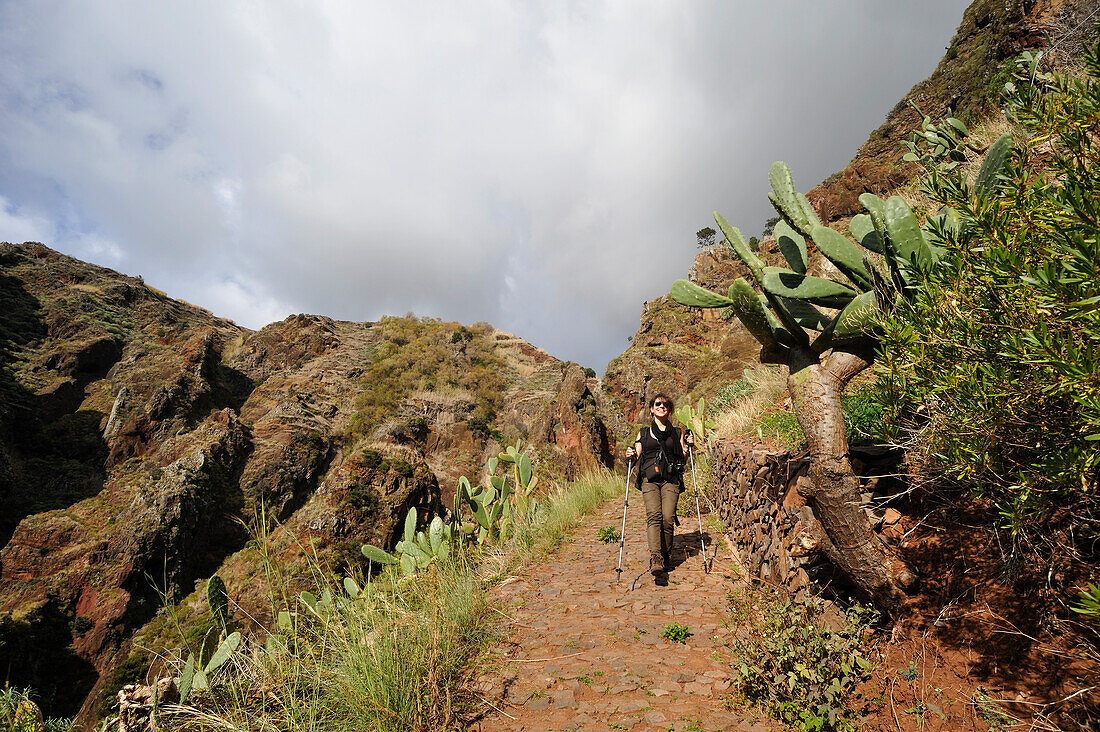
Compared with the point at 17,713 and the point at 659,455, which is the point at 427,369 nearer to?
the point at 659,455

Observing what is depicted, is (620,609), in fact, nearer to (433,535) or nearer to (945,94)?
(433,535)

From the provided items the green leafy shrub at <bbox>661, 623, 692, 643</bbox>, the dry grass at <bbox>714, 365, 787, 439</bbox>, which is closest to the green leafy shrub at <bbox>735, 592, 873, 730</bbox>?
the green leafy shrub at <bbox>661, 623, 692, 643</bbox>

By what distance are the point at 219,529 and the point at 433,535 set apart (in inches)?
971

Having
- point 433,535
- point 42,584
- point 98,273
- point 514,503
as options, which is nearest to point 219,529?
point 42,584

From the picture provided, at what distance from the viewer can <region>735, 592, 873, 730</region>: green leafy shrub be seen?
2668mm

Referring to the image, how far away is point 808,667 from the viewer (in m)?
2.88

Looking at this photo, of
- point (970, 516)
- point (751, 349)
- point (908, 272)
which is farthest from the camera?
point (751, 349)

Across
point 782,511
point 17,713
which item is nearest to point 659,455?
point 782,511

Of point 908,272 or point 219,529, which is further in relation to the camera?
point 219,529

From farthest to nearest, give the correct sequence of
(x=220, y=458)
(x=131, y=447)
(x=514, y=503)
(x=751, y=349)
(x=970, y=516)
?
(x=131, y=447) → (x=220, y=458) → (x=751, y=349) → (x=514, y=503) → (x=970, y=516)

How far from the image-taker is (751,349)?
1619cm

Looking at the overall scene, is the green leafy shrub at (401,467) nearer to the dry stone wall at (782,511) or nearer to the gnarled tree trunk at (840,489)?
the dry stone wall at (782,511)

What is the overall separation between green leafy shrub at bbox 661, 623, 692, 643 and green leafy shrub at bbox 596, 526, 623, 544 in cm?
334

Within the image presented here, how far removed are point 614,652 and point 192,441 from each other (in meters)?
30.9
